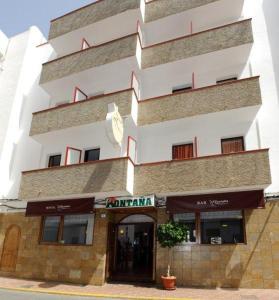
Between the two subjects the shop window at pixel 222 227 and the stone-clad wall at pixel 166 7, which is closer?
the shop window at pixel 222 227

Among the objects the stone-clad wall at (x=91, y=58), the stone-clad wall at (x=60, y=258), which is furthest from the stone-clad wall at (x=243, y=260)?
the stone-clad wall at (x=91, y=58)

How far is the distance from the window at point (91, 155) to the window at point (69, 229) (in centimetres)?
320

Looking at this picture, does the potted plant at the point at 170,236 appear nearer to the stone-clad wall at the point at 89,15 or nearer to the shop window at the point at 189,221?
the shop window at the point at 189,221

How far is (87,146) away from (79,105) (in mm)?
2410

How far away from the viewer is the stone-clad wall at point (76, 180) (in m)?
13.4

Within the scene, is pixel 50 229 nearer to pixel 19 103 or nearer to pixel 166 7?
pixel 19 103

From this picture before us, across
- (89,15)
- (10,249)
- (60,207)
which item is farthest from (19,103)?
(10,249)

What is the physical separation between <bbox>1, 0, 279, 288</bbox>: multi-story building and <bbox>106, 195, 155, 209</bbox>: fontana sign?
6 cm

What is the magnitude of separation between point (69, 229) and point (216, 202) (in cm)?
820

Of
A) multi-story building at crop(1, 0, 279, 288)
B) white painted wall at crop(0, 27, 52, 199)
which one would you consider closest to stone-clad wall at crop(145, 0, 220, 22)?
multi-story building at crop(1, 0, 279, 288)

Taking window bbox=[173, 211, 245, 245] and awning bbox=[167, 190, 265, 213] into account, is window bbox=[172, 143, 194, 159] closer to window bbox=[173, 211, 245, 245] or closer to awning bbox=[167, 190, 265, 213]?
awning bbox=[167, 190, 265, 213]

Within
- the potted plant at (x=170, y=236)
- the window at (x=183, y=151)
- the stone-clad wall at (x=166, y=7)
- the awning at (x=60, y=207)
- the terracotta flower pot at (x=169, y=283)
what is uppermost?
the stone-clad wall at (x=166, y=7)

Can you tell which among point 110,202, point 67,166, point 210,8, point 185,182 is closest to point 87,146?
point 67,166

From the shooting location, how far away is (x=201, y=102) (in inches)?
569
